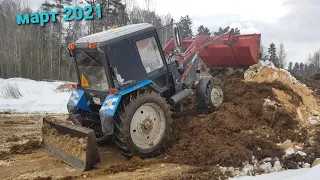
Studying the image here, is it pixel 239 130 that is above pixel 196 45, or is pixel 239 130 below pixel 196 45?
below

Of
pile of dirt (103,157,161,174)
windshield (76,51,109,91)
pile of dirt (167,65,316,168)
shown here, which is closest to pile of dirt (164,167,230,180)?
pile of dirt (167,65,316,168)

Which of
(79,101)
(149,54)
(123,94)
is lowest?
(79,101)

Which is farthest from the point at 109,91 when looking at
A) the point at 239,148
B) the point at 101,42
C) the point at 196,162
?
the point at 239,148

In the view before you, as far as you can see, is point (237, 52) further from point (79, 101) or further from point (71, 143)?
point (71, 143)

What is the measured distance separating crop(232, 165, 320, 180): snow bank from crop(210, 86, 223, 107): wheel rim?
9.23 feet

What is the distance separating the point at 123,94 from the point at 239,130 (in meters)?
2.57

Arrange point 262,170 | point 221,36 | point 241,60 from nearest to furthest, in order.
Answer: point 262,170, point 221,36, point 241,60

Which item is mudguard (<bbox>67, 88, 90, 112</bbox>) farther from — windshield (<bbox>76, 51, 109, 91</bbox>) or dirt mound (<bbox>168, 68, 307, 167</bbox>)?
dirt mound (<bbox>168, 68, 307, 167</bbox>)

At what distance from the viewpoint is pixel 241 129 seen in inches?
256

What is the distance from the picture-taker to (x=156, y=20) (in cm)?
3809

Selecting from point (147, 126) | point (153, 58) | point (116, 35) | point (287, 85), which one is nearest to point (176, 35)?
point (153, 58)

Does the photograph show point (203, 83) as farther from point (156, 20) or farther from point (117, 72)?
point (156, 20)

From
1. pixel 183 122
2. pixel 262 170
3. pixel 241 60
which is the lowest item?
pixel 262 170

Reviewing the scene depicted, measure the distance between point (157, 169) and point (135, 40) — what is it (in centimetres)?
233
